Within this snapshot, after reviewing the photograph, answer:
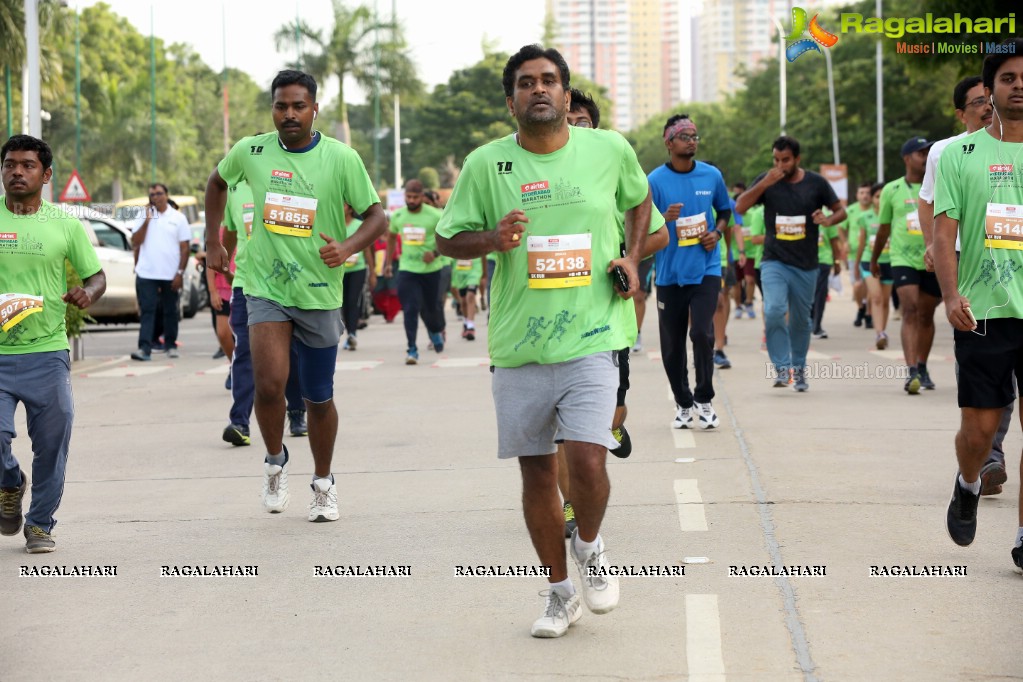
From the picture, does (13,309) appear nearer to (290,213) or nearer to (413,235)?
(290,213)

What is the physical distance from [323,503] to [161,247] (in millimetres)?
11621

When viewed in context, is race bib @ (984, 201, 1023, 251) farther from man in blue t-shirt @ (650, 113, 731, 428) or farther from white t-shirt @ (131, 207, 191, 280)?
white t-shirt @ (131, 207, 191, 280)

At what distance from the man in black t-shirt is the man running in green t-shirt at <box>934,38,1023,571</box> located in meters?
6.16

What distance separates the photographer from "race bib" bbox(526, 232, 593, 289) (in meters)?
5.31

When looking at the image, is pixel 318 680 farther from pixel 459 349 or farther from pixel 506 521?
pixel 459 349

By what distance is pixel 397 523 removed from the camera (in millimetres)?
7402

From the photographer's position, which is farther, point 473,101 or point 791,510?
point 473,101

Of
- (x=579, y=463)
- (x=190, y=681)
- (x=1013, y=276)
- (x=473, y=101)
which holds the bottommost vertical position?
(x=190, y=681)

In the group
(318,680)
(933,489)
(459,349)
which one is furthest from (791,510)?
(459,349)

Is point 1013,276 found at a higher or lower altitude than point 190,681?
higher

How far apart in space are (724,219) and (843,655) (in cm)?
604

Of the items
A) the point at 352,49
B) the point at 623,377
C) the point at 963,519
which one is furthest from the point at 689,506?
the point at 352,49

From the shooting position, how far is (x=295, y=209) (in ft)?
24.5

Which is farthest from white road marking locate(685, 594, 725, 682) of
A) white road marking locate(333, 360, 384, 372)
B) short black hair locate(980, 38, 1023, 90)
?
white road marking locate(333, 360, 384, 372)
